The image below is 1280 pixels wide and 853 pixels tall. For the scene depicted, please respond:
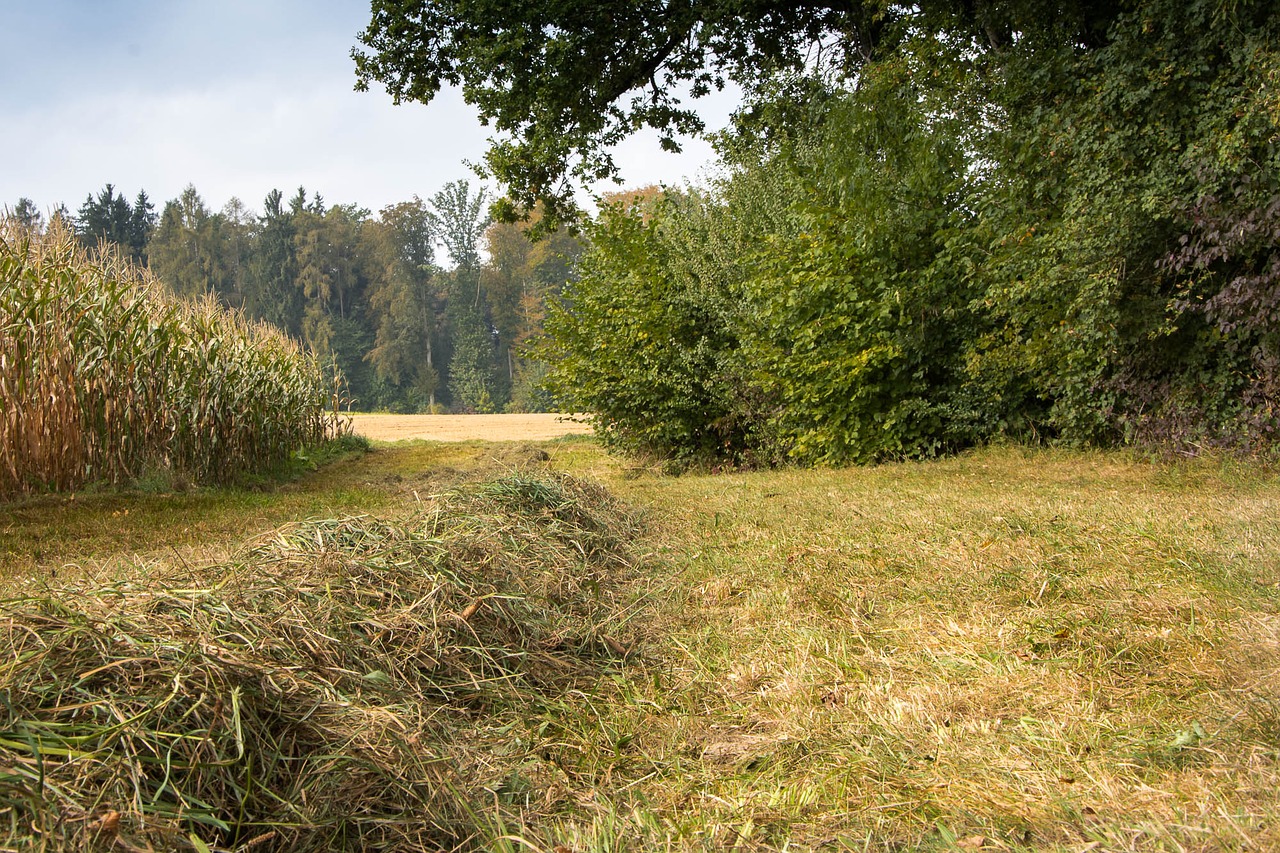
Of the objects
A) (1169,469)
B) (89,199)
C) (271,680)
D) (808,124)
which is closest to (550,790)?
(271,680)

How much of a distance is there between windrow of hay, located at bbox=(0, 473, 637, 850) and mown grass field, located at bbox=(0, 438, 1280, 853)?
2 centimetres

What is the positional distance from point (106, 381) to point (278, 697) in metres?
8.08

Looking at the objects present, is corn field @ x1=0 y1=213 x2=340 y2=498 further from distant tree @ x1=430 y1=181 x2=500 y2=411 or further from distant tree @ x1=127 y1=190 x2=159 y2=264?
distant tree @ x1=127 y1=190 x2=159 y2=264

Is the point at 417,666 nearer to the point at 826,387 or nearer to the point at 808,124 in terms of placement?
the point at 826,387

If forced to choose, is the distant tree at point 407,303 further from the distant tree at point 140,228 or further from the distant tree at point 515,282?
the distant tree at point 140,228

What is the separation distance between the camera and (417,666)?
314 cm

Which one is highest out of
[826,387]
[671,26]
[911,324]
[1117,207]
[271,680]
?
[671,26]

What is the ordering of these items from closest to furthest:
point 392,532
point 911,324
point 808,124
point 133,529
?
point 392,532
point 133,529
point 911,324
point 808,124

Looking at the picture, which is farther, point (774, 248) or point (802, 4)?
point (802, 4)

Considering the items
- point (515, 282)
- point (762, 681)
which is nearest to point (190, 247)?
point (515, 282)

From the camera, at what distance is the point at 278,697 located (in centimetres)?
236

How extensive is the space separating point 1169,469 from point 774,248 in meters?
5.30

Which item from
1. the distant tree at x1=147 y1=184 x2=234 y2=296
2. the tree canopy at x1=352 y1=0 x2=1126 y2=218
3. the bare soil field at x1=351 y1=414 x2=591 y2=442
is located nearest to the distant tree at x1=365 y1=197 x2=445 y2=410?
the distant tree at x1=147 y1=184 x2=234 y2=296

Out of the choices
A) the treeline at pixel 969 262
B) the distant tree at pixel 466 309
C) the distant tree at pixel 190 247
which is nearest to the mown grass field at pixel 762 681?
the treeline at pixel 969 262
